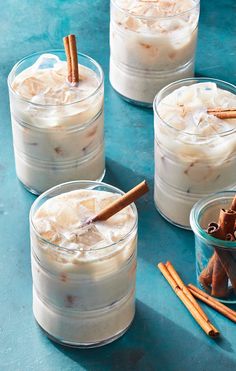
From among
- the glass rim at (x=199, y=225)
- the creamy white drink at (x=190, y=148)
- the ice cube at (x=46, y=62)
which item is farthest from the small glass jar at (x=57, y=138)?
the glass rim at (x=199, y=225)

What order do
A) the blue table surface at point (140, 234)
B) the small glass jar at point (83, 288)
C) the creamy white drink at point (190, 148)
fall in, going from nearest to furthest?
the small glass jar at point (83, 288) → the blue table surface at point (140, 234) → the creamy white drink at point (190, 148)

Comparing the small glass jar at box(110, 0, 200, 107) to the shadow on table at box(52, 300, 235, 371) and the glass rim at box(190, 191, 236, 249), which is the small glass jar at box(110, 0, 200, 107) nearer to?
the glass rim at box(190, 191, 236, 249)

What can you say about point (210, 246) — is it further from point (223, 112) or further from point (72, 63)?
point (72, 63)

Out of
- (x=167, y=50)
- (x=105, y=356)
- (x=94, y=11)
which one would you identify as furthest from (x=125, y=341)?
(x=94, y=11)

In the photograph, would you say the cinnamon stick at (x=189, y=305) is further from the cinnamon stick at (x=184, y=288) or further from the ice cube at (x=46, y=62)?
the ice cube at (x=46, y=62)

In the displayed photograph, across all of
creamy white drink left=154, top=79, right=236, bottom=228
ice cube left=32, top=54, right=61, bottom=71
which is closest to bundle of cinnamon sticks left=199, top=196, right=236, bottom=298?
creamy white drink left=154, top=79, right=236, bottom=228

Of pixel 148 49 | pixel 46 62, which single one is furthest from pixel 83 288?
pixel 148 49
